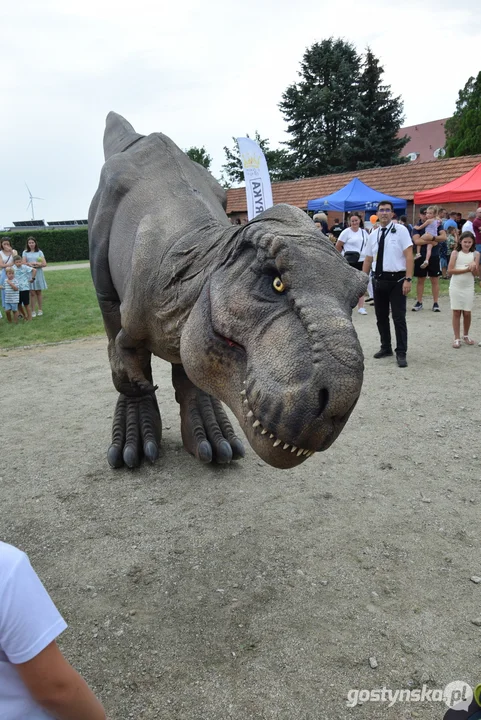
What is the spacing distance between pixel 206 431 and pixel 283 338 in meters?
2.41

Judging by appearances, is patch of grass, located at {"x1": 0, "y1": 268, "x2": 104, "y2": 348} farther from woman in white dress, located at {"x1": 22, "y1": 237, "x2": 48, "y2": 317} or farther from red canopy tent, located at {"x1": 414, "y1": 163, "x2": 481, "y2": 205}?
red canopy tent, located at {"x1": 414, "y1": 163, "x2": 481, "y2": 205}

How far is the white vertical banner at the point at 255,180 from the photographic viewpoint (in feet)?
32.9

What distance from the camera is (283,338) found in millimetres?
1565

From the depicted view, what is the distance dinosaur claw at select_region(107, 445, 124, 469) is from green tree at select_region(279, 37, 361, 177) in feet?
102

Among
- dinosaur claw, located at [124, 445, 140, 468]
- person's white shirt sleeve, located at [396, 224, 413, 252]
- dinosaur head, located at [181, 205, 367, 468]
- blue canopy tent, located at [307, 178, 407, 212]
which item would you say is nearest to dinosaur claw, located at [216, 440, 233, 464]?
dinosaur claw, located at [124, 445, 140, 468]

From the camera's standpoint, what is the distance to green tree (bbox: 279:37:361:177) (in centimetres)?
3272

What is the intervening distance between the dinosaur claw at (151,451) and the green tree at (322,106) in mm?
30924

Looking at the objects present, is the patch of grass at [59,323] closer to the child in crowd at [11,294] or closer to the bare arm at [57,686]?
the child in crowd at [11,294]

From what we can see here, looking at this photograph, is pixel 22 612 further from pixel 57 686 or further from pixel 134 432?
pixel 134 432

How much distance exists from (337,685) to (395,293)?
4.95 m

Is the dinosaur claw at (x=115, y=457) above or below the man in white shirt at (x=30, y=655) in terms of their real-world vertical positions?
below

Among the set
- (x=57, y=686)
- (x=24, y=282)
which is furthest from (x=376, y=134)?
(x=57, y=686)

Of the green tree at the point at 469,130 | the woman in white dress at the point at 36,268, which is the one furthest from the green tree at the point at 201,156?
the woman in white dress at the point at 36,268

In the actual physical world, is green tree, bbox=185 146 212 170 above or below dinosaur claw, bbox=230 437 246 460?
above
